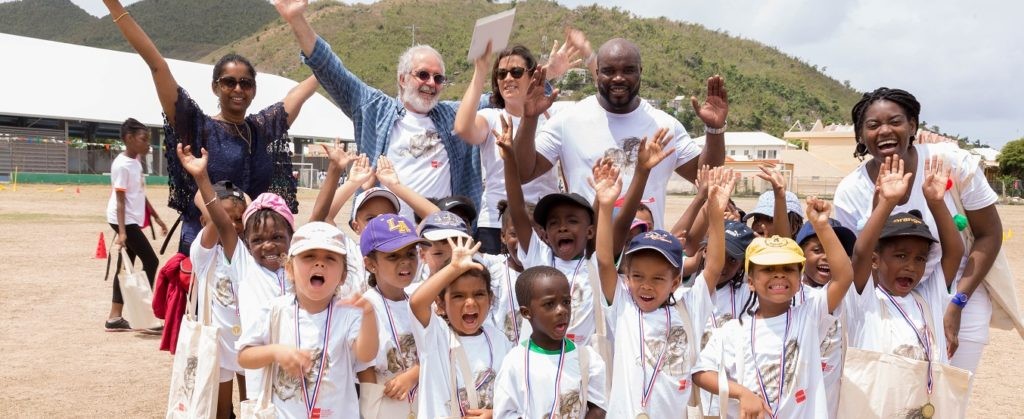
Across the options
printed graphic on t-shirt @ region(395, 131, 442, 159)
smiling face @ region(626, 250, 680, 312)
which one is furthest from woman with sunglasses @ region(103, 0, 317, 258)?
smiling face @ region(626, 250, 680, 312)

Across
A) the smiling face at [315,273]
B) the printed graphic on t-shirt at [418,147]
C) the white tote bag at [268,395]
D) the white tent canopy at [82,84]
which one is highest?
the white tent canopy at [82,84]

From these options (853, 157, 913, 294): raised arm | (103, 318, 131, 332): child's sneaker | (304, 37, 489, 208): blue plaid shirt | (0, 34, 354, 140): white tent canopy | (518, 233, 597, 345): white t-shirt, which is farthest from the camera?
(0, 34, 354, 140): white tent canopy

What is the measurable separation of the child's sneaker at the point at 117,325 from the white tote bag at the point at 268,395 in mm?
5928

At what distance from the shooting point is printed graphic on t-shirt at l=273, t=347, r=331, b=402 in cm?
383

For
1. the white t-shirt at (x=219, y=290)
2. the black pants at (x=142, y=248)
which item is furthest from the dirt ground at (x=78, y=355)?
the white t-shirt at (x=219, y=290)

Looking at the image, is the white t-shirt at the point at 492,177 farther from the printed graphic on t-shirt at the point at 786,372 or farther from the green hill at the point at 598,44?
the green hill at the point at 598,44

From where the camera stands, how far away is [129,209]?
31.0 ft

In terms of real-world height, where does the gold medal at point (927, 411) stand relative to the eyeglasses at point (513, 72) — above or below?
below

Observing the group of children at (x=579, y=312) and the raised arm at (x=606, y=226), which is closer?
the group of children at (x=579, y=312)

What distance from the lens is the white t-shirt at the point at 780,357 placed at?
13.0 feet

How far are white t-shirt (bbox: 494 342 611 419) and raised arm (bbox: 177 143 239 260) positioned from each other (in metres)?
1.82

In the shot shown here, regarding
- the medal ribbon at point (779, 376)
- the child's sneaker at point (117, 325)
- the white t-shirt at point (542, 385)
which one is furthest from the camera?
the child's sneaker at point (117, 325)

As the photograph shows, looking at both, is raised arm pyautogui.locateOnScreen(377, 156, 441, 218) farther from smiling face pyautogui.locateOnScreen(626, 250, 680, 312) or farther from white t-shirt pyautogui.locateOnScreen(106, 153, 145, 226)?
white t-shirt pyautogui.locateOnScreen(106, 153, 145, 226)

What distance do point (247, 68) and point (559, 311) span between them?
2.72m
